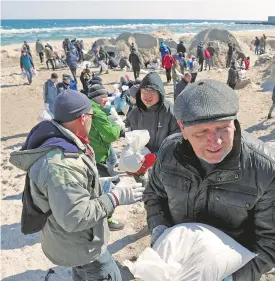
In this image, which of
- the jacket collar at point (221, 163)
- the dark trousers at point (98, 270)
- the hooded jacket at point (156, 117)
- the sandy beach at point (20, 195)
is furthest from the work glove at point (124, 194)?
the sandy beach at point (20, 195)

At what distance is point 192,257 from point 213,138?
614 millimetres

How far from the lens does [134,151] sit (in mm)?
3422

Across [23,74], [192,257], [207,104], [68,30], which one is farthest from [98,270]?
[68,30]

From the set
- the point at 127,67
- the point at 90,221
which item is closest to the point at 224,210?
the point at 90,221

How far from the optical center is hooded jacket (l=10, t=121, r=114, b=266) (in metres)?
1.90

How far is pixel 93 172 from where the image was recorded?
2.16 m

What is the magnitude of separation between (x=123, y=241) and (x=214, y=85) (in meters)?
3.05

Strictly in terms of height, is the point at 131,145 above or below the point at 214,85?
below

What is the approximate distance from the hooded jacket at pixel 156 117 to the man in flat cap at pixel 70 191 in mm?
1136

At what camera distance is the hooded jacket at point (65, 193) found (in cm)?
190

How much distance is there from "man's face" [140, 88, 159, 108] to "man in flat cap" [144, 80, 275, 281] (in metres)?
1.67

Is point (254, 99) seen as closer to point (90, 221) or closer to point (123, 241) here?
point (123, 241)

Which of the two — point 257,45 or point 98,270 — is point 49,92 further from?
point 257,45

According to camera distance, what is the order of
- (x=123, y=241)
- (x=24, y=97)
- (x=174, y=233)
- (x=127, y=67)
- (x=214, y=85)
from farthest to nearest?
(x=127, y=67)
(x=24, y=97)
(x=123, y=241)
(x=174, y=233)
(x=214, y=85)
